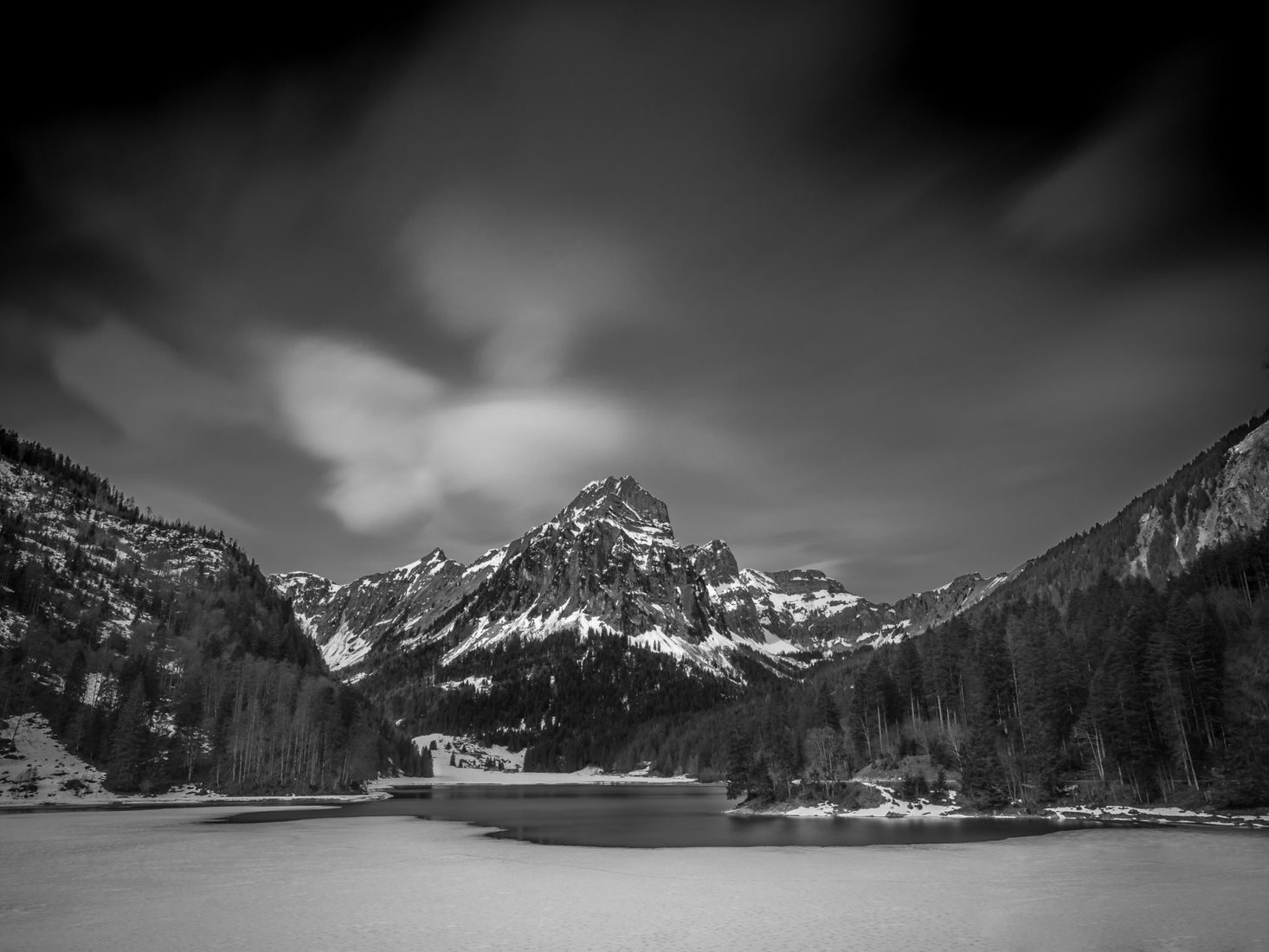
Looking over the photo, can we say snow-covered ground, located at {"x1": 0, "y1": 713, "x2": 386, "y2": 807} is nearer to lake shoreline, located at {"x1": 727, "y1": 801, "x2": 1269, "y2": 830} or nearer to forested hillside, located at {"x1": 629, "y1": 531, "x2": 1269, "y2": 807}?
lake shoreline, located at {"x1": 727, "y1": 801, "x2": 1269, "y2": 830}

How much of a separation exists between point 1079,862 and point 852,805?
162 ft

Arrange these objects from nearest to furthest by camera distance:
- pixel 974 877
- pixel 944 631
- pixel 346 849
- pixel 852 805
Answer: pixel 974 877, pixel 346 849, pixel 852 805, pixel 944 631

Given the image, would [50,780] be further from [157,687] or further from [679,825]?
[679,825]

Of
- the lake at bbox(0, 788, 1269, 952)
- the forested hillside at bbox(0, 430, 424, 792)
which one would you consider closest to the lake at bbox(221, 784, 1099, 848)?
the lake at bbox(0, 788, 1269, 952)

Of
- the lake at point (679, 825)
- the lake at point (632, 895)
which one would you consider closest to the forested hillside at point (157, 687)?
the lake at point (679, 825)

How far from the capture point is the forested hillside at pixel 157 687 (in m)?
110

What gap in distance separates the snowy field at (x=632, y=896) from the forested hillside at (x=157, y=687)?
64752 millimetres

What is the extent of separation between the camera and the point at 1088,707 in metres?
80.5

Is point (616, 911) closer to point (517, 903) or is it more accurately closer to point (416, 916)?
point (517, 903)

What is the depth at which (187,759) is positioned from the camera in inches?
4456

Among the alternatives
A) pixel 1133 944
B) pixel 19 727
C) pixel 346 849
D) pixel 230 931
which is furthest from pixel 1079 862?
pixel 19 727

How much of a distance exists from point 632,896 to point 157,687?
11954 cm

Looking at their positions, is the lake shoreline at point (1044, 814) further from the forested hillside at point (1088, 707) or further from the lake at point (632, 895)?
the lake at point (632, 895)

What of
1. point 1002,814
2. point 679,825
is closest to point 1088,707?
point 1002,814
